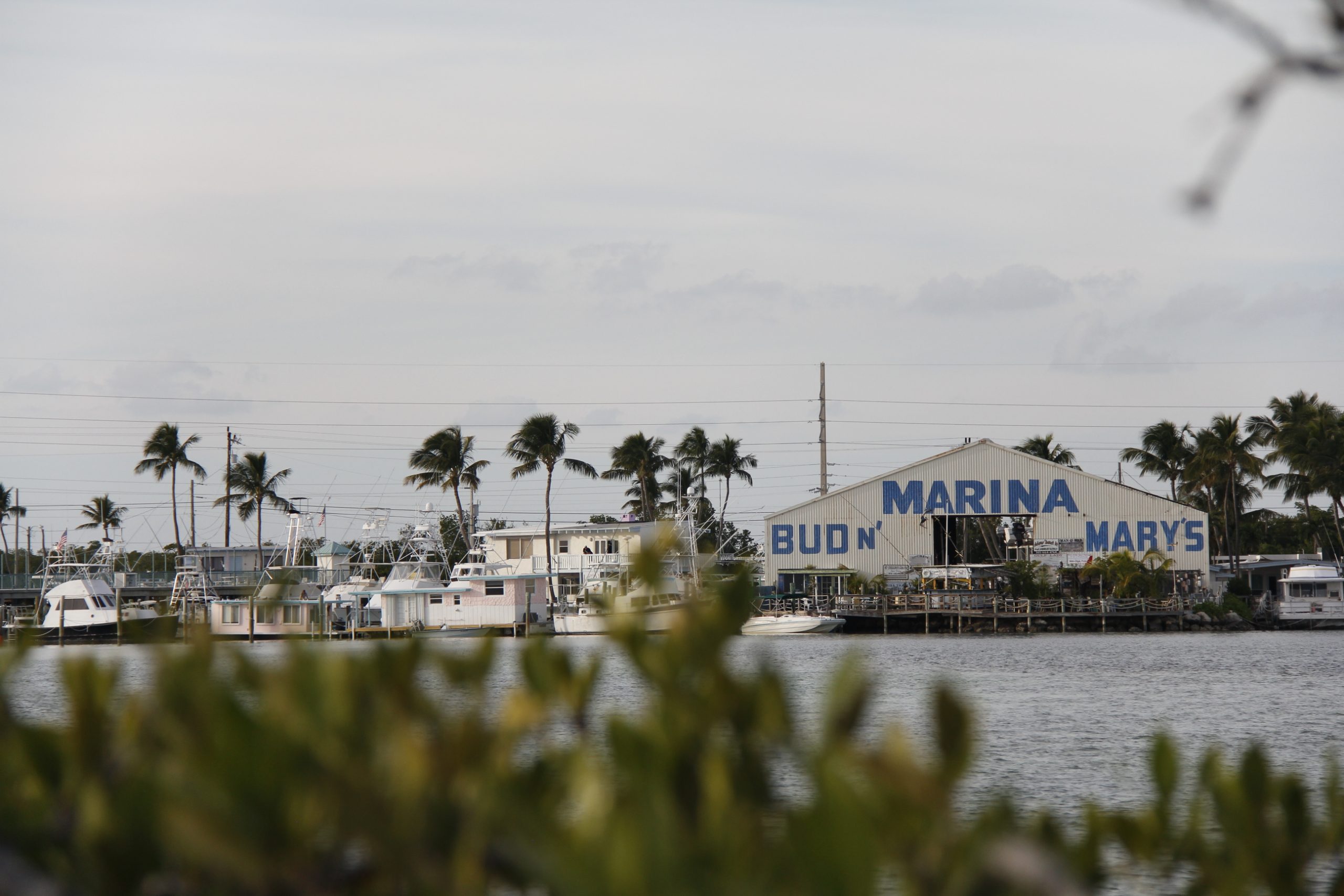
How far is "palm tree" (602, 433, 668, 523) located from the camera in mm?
92688

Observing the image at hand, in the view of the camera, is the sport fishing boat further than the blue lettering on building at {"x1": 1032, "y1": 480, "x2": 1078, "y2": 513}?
Yes

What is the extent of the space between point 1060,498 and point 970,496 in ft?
14.4

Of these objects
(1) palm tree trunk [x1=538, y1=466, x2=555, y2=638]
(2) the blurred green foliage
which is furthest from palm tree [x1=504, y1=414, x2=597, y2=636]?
(2) the blurred green foliage

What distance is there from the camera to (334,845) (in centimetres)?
278

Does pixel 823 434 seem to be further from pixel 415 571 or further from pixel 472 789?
pixel 472 789

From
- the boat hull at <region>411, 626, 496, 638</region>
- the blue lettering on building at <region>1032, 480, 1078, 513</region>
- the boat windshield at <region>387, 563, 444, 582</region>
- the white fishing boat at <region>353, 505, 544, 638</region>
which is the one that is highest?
the blue lettering on building at <region>1032, 480, 1078, 513</region>

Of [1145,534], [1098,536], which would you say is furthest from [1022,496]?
[1145,534]

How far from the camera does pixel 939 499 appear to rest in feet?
216

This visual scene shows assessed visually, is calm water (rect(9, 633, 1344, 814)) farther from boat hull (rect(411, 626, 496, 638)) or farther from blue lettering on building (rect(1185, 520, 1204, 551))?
blue lettering on building (rect(1185, 520, 1204, 551))

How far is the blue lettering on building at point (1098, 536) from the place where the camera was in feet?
216

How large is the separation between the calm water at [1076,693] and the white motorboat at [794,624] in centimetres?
92

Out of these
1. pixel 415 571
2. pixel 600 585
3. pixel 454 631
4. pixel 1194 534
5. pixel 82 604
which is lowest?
pixel 454 631

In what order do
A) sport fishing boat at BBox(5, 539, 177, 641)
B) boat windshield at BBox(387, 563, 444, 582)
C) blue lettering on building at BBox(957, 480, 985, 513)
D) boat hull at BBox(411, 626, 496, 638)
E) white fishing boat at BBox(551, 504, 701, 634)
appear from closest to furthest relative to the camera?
white fishing boat at BBox(551, 504, 701, 634) < boat hull at BBox(411, 626, 496, 638) < blue lettering on building at BBox(957, 480, 985, 513) < sport fishing boat at BBox(5, 539, 177, 641) < boat windshield at BBox(387, 563, 444, 582)

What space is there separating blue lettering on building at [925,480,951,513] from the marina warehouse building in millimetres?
35
